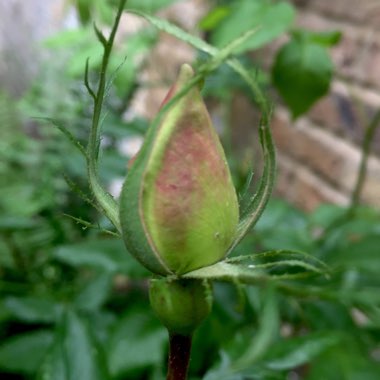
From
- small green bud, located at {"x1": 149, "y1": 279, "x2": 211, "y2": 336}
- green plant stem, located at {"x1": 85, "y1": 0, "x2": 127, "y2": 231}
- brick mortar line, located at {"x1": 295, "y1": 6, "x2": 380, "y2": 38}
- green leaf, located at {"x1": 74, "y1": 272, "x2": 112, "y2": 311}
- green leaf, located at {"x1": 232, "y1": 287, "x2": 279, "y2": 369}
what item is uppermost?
brick mortar line, located at {"x1": 295, "y1": 6, "x2": 380, "y2": 38}

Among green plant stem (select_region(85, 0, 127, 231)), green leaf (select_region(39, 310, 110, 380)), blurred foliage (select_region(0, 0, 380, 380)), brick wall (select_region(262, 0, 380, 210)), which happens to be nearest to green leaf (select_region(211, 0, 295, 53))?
blurred foliage (select_region(0, 0, 380, 380))

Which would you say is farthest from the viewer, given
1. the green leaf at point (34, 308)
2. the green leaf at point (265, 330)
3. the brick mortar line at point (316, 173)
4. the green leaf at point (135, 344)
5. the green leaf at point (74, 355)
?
the brick mortar line at point (316, 173)

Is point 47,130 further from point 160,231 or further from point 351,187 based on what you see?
point 160,231

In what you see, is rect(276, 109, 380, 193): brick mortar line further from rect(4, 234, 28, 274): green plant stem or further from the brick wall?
rect(4, 234, 28, 274): green plant stem

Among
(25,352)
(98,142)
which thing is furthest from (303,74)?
(98,142)

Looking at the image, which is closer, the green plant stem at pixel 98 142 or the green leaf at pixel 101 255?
the green plant stem at pixel 98 142

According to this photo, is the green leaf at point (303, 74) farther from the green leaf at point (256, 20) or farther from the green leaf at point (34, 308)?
the green leaf at point (34, 308)

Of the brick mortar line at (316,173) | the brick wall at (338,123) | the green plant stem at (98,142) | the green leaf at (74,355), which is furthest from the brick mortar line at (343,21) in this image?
the green plant stem at (98,142)
